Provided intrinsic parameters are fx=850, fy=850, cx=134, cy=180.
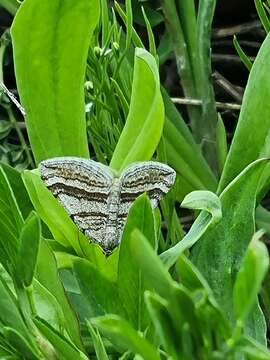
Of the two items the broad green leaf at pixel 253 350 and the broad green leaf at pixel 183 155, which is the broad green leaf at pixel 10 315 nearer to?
the broad green leaf at pixel 253 350

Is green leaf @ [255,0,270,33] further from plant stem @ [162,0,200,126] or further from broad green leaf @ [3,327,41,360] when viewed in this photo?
broad green leaf @ [3,327,41,360]

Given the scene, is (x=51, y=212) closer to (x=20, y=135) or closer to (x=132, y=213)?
(x=132, y=213)

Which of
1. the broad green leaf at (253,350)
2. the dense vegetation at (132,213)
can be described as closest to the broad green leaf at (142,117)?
the dense vegetation at (132,213)

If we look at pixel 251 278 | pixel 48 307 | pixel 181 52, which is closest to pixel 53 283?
pixel 48 307

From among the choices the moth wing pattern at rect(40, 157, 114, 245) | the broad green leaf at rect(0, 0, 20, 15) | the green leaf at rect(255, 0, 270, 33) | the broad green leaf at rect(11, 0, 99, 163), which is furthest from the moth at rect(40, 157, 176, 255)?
the broad green leaf at rect(0, 0, 20, 15)

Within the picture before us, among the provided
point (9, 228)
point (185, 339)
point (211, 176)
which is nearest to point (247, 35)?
point (211, 176)
